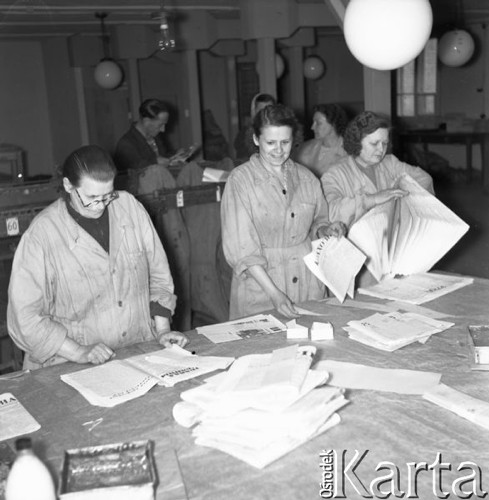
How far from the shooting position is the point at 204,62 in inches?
527

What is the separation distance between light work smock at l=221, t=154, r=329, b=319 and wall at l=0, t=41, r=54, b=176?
33.1ft

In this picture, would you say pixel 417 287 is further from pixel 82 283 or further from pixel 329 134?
pixel 329 134

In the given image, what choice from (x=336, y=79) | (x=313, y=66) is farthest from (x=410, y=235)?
(x=336, y=79)

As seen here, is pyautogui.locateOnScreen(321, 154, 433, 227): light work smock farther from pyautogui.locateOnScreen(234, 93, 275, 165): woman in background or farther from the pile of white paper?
the pile of white paper

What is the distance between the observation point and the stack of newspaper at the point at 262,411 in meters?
1.73

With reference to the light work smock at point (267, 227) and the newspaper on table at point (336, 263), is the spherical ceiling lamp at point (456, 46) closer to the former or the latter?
the light work smock at point (267, 227)

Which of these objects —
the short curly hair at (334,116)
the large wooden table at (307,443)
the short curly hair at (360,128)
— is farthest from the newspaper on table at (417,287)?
the short curly hair at (334,116)

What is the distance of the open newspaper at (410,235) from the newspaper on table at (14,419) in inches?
68.3

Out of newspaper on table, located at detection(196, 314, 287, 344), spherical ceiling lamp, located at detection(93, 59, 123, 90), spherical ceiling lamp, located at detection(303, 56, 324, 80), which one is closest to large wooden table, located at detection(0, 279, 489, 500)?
newspaper on table, located at detection(196, 314, 287, 344)

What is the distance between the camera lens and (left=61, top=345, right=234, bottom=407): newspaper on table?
2115 millimetres

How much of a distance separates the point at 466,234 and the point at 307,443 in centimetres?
669

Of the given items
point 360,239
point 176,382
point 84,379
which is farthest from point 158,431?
point 360,239

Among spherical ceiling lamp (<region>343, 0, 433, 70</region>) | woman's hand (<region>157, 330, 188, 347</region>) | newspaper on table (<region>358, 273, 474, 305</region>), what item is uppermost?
spherical ceiling lamp (<region>343, 0, 433, 70</region>)

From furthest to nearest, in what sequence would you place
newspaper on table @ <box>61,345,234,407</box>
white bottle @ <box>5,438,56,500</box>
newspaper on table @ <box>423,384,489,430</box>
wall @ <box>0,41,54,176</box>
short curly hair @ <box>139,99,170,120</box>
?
wall @ <box>0,41,54,176</box> < short curly hair @ <box>139,99,170,120</box> < newspaper on table @ <box>61,345,234,407</box> < newspaper on table @ <box>423,384,489,430</box> < white bottle @ <box>5,438,56,500</box>
